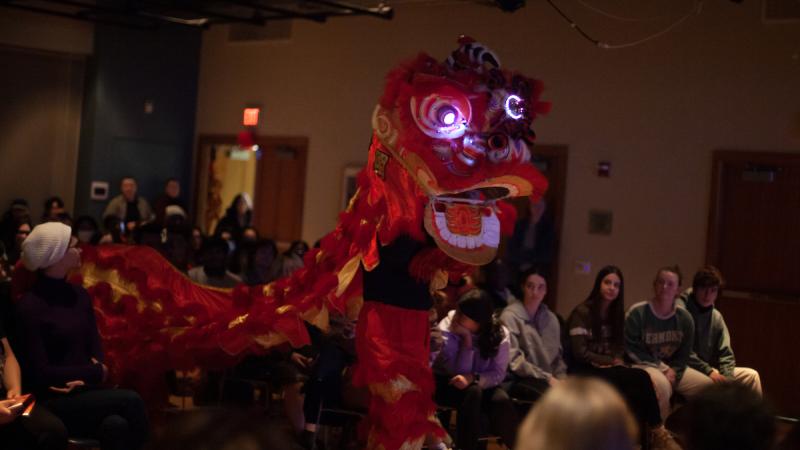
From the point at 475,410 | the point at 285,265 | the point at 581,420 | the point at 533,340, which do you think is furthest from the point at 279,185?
the point at 581,420

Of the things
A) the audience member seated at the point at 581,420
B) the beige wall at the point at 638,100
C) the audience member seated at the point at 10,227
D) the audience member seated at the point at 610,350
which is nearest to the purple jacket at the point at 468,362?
the audience member seated at the point at 610,350

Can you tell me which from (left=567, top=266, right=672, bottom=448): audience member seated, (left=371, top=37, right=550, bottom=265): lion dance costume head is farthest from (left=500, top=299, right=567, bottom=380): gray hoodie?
(left=371, top=37, right=550, bottom=265): lion dance costume head

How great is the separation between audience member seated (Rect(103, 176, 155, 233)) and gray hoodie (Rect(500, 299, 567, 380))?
5.65m

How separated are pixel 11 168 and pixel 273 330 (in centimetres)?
725

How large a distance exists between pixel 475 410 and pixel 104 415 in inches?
70.2

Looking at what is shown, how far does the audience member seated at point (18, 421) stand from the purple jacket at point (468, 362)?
1.95m

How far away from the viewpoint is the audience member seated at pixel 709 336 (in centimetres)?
593

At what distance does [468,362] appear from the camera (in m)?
5.08

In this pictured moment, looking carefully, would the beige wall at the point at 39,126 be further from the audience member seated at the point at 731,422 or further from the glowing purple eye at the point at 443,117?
the audience member seated at the point at 731,422

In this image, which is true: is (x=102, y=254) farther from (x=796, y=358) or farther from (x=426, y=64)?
(x=796, y=358)

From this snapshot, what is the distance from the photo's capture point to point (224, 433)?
1481mm

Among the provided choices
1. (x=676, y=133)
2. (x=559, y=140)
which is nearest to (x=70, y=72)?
(x=559, y=140)

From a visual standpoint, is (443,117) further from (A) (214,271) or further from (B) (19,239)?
(B) (19,239)

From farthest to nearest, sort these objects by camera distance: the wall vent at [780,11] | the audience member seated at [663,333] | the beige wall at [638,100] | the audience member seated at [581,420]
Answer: the beige wall at [638,100] → the wall vent at [780,11] → the audience member seated at [663,333] → the audience member seated at [581,420]
